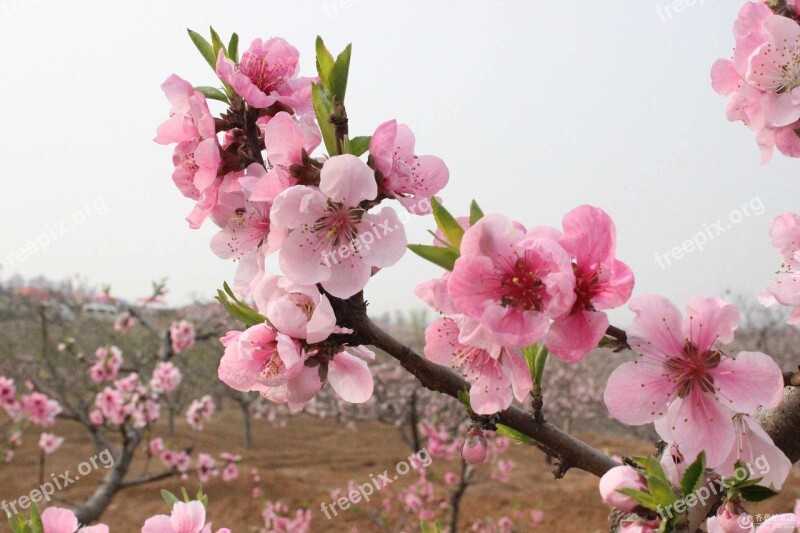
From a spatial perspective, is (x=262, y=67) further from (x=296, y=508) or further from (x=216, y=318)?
(x=296, y=508)

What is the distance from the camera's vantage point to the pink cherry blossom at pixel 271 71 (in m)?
1.19

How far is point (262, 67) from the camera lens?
1245 mm

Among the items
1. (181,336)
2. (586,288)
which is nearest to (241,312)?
(586,288)

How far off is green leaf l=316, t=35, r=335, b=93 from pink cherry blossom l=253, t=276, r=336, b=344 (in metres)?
0.36

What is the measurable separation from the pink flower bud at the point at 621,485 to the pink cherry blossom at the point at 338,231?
54cm

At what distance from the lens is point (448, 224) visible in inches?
34.2

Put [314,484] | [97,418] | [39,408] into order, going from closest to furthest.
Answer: [97,418]
[39,408]
[314,484]

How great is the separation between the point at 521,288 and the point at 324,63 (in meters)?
0.55

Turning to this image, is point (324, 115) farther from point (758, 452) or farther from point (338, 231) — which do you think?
point (758, 452)

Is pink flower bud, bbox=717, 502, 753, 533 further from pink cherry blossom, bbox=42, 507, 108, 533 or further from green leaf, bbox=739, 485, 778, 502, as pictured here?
pink cherry blossom, bbox=42, 507, 108, 533

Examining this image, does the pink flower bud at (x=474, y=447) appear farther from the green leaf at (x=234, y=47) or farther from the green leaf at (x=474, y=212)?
the green leaf at (x=234, y=47)

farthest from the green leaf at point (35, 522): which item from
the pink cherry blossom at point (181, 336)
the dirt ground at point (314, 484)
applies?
the pink cherry blossom at point (181, 336)

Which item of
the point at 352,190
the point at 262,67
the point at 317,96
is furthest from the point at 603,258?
the point at 262,67

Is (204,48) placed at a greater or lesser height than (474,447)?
greater
